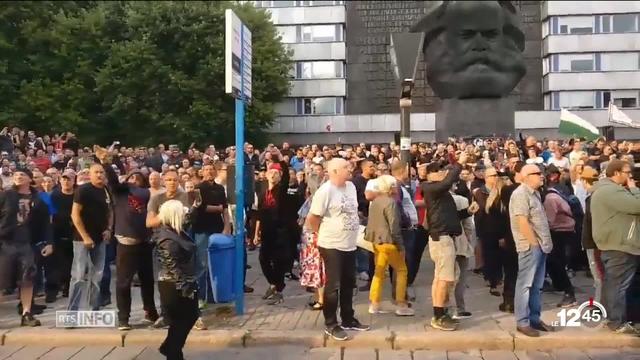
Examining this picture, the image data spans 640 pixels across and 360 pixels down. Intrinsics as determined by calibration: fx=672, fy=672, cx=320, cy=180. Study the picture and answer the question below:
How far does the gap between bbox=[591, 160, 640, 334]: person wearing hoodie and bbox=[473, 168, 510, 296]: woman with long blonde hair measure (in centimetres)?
146

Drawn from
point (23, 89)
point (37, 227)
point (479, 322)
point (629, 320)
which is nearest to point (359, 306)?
point (479, 322)

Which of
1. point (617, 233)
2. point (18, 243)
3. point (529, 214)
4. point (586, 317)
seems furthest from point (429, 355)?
point (18, 243)

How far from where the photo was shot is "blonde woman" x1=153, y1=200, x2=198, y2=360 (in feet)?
21.7

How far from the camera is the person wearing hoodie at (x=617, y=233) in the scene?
766cm

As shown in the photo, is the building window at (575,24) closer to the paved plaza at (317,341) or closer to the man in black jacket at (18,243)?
the paved plaza at (317,341)

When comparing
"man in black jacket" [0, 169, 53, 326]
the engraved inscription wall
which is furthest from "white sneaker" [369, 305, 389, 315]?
the engraved inscription wall

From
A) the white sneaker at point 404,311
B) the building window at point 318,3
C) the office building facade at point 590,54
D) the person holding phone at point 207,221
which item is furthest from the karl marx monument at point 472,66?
the building window at point 318,3

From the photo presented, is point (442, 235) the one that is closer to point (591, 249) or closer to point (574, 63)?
point (591, 249)

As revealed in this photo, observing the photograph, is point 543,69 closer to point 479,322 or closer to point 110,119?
point 110,119

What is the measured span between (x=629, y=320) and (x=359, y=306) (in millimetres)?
3458

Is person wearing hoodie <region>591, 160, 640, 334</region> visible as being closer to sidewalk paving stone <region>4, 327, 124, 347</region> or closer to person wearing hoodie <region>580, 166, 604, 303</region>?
person wearing hoodie <region>580, 166, 604, 303</region>

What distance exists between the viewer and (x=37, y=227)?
939 cm

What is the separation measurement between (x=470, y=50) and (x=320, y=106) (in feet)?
76.3

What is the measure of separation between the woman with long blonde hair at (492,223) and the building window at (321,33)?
1611 inches
